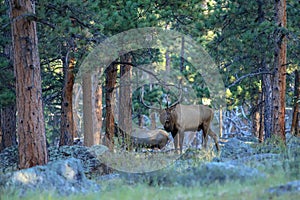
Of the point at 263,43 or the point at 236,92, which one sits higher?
the point at 263,43

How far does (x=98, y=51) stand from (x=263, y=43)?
6874 millimetres

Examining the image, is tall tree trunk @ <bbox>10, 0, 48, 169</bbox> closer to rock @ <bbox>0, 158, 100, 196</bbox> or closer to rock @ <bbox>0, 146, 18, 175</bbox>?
rock @ <bbox>0, 158, 100, 196</bbox>

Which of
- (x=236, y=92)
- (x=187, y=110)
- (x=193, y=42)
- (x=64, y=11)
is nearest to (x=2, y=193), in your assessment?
(x=64, y=11)

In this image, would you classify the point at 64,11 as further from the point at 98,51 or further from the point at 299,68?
the point at 299,68

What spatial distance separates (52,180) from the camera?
916cm

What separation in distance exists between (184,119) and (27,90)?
8221 mm

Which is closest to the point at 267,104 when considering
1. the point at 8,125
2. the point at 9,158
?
the point at 9,158

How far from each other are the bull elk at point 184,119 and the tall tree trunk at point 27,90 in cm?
646

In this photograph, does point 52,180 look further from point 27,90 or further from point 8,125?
point 8,125

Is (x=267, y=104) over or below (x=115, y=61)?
below

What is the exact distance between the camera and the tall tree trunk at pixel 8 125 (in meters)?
19.3

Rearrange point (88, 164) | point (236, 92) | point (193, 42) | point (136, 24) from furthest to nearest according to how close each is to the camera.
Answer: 1. point (236, 92)
2. point (193, 42)
3. point (88, 164)
4. point (136, 24)

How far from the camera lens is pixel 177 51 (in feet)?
83.2

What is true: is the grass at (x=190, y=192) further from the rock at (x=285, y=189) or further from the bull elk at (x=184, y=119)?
the bull elk at (x=184, y=119)
